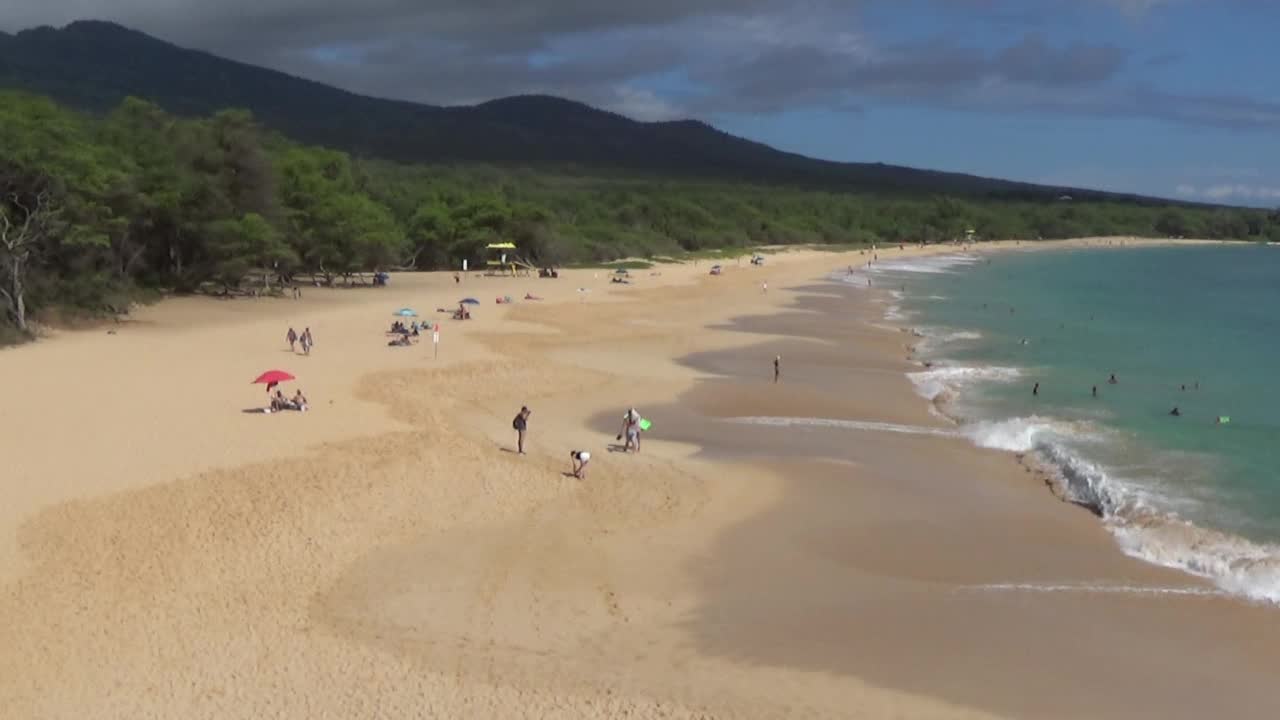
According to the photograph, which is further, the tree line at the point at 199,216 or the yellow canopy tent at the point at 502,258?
the yellow canopy tent at the point at 502,258

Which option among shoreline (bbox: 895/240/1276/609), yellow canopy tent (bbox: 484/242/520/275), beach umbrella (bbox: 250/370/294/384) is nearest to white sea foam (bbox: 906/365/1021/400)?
shoreline (bbox: 895/240/1276/609)

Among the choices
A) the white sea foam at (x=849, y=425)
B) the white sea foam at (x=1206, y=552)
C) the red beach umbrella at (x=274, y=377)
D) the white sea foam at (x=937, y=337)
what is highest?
the red beach umbrella at (x=274, y=377)

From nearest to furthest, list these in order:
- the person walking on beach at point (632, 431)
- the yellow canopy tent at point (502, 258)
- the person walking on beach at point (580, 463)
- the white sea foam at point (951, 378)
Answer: the person walking on beach at point (580, 463) → the person walking on beach at point (632, 431) → the white sea foam at point (951, 378) → the yellow canopy tent at point (502, 258)

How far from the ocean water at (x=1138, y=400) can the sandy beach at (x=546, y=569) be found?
3.49 feet

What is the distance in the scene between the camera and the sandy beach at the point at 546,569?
11844 mm

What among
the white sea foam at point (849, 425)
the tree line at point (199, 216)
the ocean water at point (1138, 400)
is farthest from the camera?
the tree line at point (199, 216)

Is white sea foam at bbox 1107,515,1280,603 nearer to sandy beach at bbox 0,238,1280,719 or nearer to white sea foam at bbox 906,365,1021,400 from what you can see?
sandy beach at bbox 0,238,1280,719

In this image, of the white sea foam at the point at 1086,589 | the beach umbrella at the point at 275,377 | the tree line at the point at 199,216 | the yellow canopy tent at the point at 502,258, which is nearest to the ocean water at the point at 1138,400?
the white sea foam at the point at 1086,589

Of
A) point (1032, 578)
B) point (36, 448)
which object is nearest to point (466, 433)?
point (36, 448)

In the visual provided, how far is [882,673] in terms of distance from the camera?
12.4 metres

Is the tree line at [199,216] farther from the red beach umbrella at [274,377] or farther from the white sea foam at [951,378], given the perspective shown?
the white sea foam at [951,378]

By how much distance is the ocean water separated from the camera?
18.2 meters

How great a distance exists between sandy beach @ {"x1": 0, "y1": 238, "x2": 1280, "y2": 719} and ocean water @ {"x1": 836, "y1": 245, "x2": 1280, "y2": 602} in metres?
1.06

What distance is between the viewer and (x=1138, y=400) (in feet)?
102
